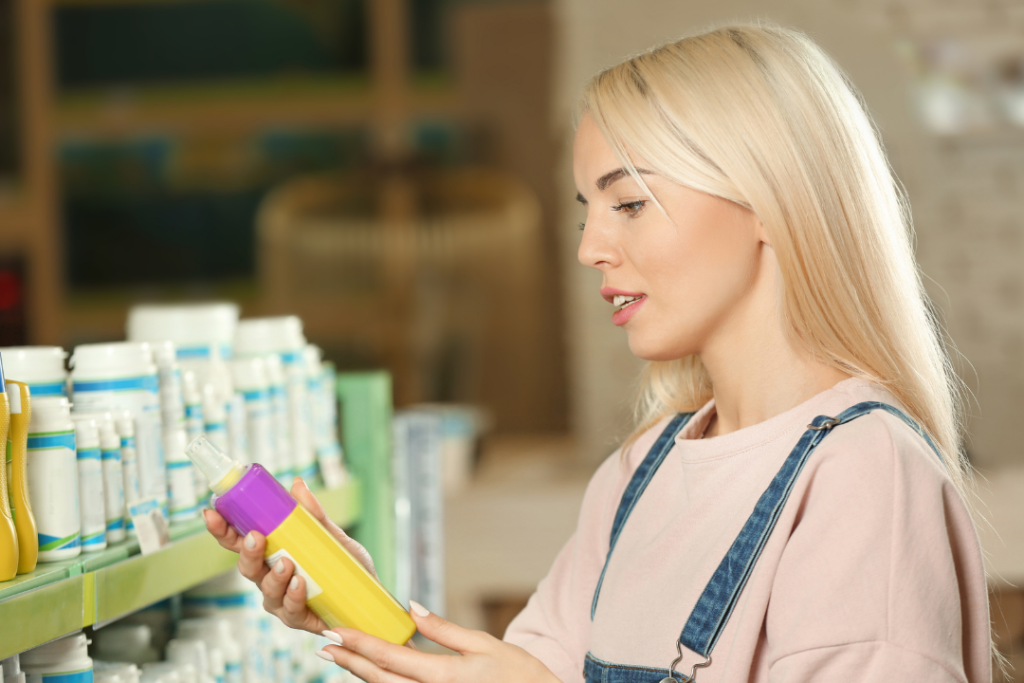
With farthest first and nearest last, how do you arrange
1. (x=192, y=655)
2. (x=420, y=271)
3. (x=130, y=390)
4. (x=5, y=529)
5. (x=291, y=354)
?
(x=420, y=271), (x=291, y=354), (x=192, y=655), (x=130, y=390), (x=5, y=529)

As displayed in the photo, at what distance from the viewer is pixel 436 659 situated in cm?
86

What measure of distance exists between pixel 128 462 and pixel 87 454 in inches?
3.1

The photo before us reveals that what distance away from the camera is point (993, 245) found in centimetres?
323

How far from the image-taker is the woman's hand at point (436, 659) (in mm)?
856

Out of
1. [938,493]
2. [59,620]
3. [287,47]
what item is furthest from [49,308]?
[938,493]

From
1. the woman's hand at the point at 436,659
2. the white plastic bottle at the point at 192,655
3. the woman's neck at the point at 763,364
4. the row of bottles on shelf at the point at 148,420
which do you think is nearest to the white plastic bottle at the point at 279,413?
the row of bottles on shelf at the point at 148,420

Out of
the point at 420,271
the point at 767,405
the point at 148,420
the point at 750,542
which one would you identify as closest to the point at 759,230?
the point at 767,405

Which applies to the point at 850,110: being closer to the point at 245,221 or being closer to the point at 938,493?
the point at 938,493

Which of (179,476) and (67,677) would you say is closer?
(67,677)

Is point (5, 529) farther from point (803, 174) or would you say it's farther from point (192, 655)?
point (803, 174)

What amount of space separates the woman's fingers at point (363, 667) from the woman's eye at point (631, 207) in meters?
0.45

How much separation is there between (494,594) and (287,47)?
7.94ft

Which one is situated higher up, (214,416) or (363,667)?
(214,416)

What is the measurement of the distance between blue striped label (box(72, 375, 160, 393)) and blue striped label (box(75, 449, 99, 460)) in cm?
10
